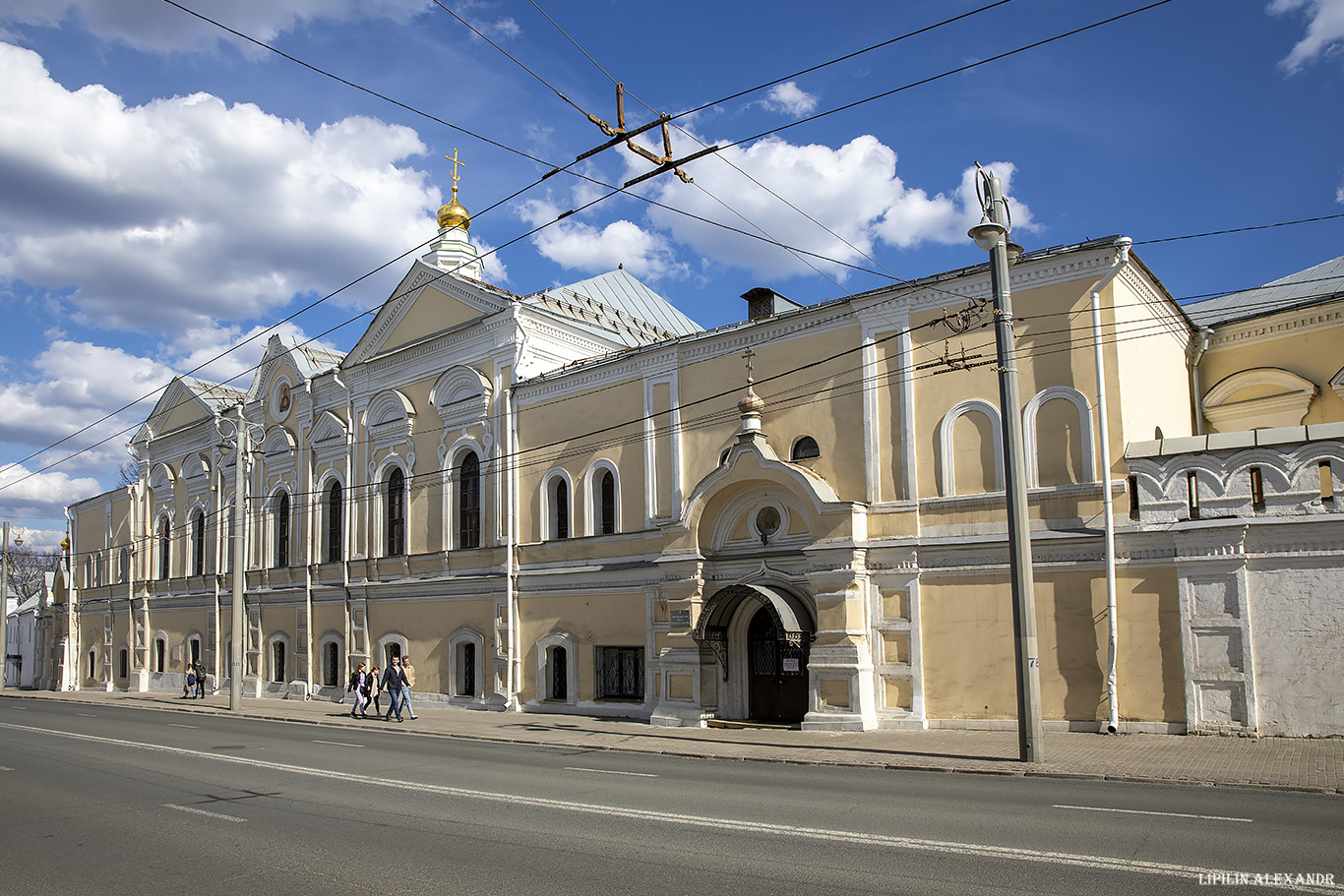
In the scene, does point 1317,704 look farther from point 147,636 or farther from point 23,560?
point 23,560

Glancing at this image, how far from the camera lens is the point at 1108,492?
1559 centimetres

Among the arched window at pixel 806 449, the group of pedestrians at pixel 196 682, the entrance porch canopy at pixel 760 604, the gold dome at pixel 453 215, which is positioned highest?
the gold dome at pixel 453 215

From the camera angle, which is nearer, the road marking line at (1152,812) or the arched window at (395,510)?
the road marking line at (1152,812)

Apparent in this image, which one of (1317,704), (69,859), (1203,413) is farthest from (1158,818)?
(1203,413)

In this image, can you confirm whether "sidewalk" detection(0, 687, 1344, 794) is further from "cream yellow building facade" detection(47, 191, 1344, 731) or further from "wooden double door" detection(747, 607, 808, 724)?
"wooden double door" detection(747, 607, 808, 724)

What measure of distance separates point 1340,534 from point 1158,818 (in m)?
7.59

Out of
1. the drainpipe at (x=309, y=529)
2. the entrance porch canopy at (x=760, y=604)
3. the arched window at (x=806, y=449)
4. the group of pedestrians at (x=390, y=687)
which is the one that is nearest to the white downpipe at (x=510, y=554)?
the group of pedestrians at (x=390, y=687)

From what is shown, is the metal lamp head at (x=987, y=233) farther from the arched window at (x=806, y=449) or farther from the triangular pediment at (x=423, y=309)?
the triangular pediment at (x=423, y=309)

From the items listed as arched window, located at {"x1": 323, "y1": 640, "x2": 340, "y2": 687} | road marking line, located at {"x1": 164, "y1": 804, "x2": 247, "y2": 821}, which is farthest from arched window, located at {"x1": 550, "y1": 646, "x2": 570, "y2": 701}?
road marking line, located at {"x1": 164, "y1": 804, "x2": 247, "y2": 821}

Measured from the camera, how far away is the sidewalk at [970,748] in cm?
1149

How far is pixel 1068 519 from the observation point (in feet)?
52.7

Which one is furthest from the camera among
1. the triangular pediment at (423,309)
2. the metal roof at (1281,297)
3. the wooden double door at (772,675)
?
the triangular pediment at (423,309)

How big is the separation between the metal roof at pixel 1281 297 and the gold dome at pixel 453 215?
2040cm

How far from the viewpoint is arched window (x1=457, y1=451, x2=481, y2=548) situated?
1019 inches
